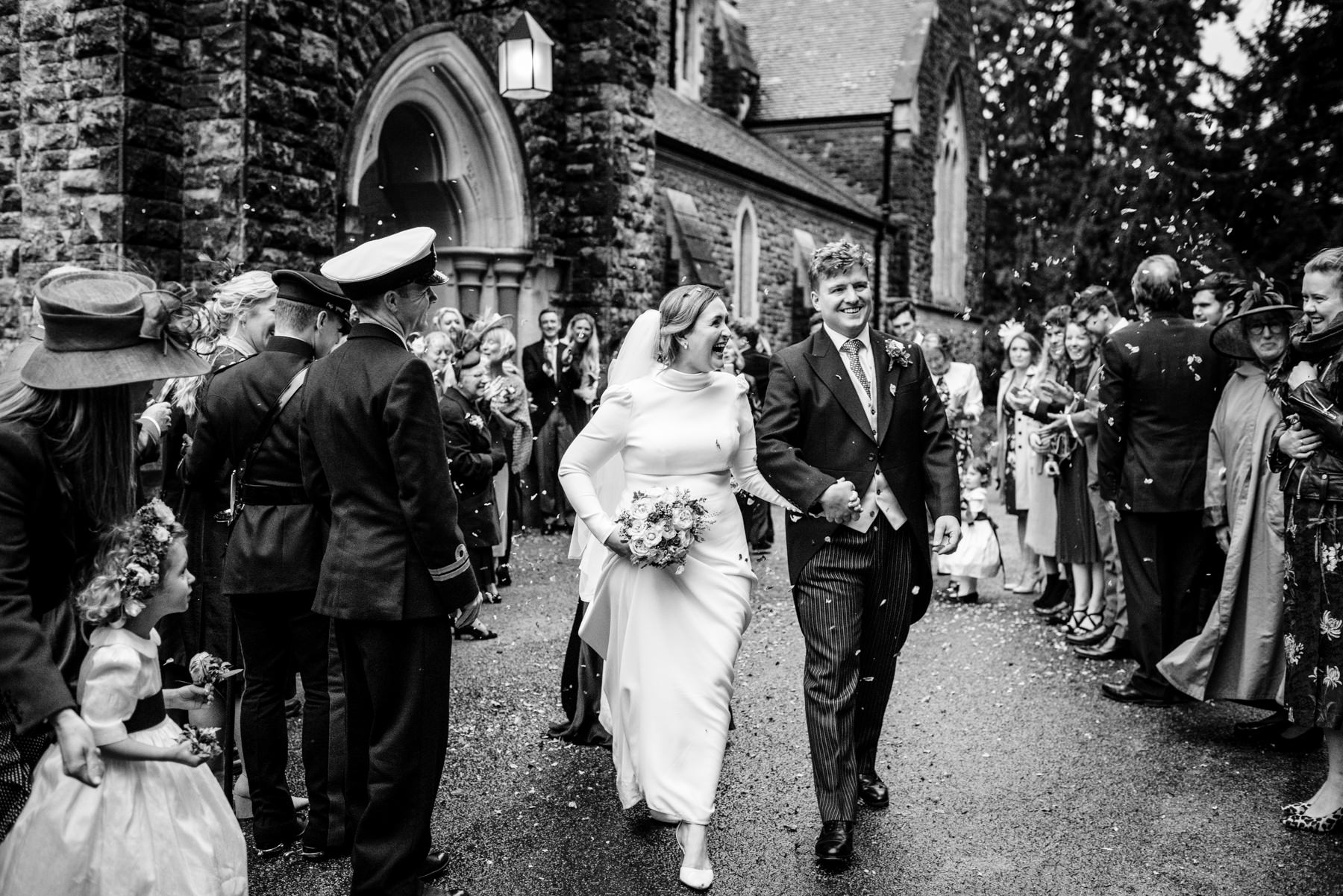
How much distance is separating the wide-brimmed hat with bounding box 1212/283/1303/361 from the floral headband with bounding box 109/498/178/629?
4.90m

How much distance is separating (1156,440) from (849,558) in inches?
106

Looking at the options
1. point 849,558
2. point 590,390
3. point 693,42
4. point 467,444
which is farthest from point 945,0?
point 849,558

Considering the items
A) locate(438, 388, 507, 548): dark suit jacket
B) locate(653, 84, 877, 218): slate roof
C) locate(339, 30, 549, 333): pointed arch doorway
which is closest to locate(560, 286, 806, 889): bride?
locate(438, 388, 507, 548): dark suit jacket

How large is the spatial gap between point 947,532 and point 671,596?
3.50ft

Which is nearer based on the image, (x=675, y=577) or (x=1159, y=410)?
(x=675, y=577)

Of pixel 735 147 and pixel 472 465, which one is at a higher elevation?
pixel 735 147

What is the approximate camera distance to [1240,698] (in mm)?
5488

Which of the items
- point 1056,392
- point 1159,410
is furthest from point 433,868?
point 1056,392

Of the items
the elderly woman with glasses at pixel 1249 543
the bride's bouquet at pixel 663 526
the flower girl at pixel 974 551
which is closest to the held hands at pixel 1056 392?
the elderly woman with glasses at pixel 1249 543

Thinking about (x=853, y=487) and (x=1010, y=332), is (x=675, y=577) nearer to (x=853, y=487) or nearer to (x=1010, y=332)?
(x=853, y=487)

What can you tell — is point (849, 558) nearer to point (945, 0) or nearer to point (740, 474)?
point (740, 474)

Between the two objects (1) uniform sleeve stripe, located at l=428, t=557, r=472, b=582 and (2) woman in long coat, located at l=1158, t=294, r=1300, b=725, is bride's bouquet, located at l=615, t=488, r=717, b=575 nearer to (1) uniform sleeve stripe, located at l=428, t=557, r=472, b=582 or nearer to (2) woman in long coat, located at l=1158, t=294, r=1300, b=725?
(1) uniform sleeve stripe, located at l=428, t=557, r=472, b=582

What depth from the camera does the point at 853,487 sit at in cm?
428

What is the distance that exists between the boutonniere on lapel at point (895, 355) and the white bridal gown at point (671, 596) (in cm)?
60
